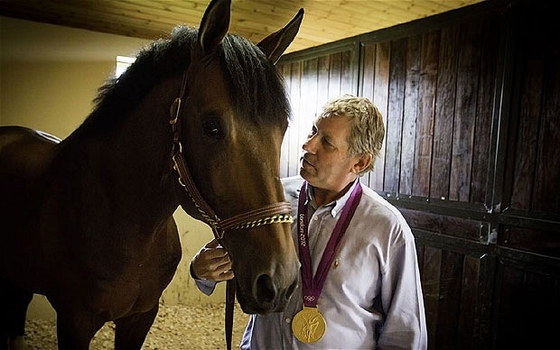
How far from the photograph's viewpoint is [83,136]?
140 cm

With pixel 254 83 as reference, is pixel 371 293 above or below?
below

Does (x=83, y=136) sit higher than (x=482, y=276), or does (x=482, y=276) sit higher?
(x=83, y=136)

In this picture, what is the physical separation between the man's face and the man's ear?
0.02 metres

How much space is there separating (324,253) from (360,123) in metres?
0.41

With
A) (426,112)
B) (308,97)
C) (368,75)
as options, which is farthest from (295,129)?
(426,112)

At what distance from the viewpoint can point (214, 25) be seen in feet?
3.26

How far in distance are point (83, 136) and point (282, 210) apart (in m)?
0.87

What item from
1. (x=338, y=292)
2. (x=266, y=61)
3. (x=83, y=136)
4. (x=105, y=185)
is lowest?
(x=338, y=292)

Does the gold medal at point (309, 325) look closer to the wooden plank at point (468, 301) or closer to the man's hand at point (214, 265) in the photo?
the man's hand at point (214, 265)

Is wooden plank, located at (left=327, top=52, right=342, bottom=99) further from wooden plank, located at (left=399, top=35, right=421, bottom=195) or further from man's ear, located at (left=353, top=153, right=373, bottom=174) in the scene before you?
man's ear, located at (left=353, top=153, right=373, bottom=174)

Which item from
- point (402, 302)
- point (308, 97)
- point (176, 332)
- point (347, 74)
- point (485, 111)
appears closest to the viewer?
point (402, 302)

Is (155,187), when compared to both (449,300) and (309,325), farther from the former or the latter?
(449,300)

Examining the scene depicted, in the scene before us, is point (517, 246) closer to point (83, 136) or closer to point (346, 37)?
point (346, 37)

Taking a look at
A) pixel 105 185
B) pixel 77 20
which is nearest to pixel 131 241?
pixel 105 185
